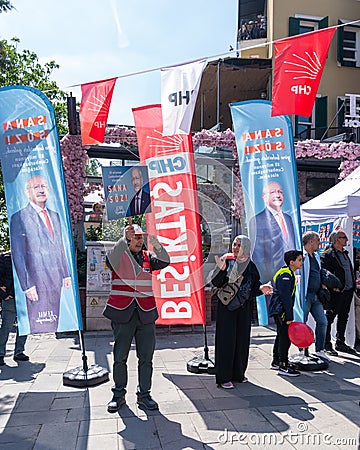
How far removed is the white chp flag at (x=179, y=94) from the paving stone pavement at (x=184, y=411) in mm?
2916

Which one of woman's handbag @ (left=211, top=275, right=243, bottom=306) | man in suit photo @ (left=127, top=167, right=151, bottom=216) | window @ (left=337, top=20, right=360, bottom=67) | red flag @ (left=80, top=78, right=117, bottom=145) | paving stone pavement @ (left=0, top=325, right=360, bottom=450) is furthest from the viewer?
window @ (left=337, top=20, right=360, bottom=67)

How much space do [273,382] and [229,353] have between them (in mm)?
730

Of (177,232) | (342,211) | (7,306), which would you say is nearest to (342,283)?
(342,211)

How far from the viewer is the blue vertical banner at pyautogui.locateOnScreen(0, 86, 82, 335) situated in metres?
4.91

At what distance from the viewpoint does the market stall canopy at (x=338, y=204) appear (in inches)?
253

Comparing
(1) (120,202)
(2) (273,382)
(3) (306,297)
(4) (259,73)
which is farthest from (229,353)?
(4) (259,73)

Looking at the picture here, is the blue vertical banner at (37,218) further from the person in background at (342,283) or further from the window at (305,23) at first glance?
the window at (305,23)

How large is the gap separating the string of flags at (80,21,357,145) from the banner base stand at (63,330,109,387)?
2.74 meters

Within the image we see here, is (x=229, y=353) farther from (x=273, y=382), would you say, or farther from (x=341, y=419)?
(x=341, y=419)

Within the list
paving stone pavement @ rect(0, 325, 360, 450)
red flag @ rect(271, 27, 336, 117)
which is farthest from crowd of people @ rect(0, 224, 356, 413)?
red flag @ rect(271, 27, 336, 117)

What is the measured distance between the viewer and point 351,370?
557 centimetres

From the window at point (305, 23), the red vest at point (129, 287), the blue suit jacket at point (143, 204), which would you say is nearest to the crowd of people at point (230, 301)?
the red vest at point (129, 287)

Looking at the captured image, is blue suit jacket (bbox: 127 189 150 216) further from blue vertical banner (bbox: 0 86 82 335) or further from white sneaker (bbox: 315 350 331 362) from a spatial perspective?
white sneaker (bbox: 315 350 331 362)

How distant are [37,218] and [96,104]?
185 cm
